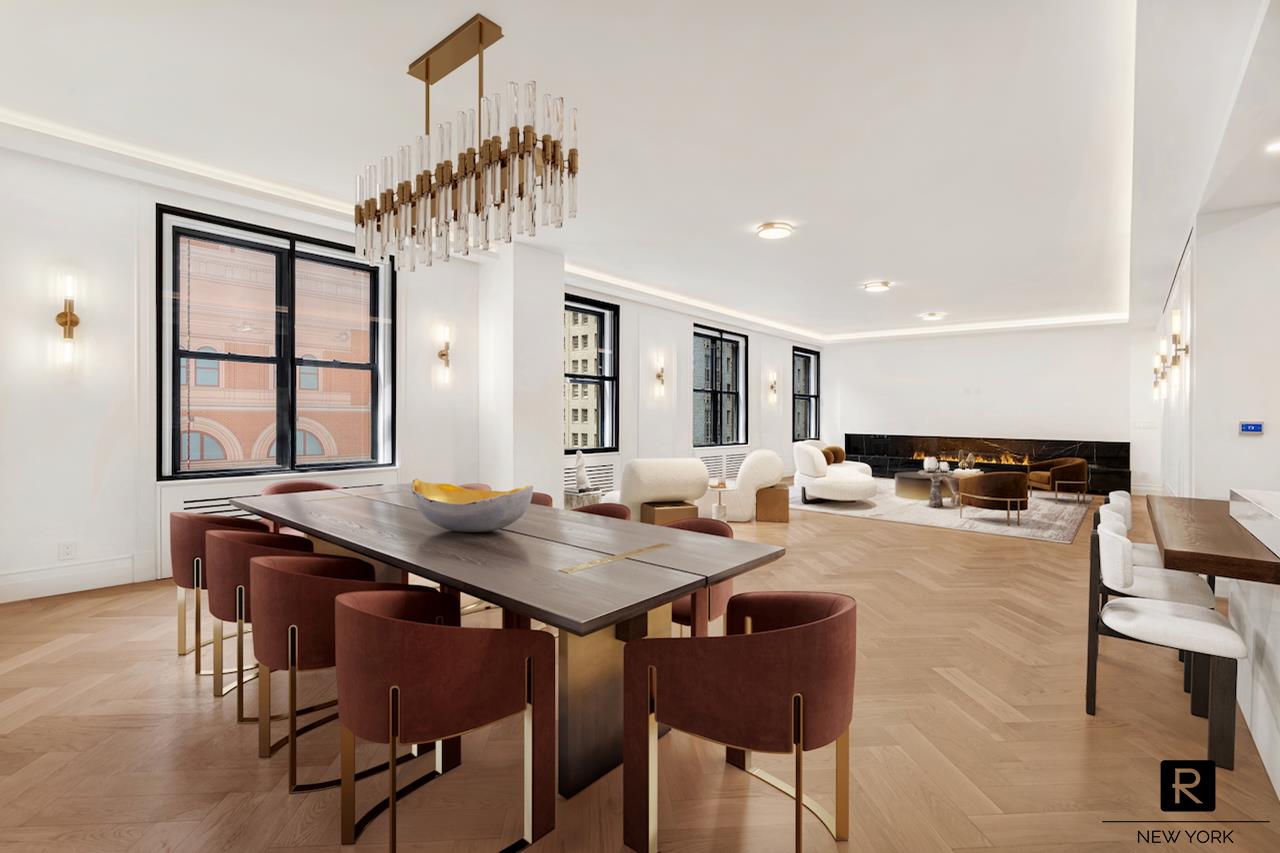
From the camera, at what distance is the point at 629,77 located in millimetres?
3072

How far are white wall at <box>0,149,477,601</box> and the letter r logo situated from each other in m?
5.79

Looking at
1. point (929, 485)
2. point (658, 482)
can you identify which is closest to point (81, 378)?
point (658, 482)

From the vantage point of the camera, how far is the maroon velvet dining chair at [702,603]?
235cm

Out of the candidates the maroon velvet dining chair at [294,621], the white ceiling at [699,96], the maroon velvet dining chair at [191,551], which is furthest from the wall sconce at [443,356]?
the maroon velvet dining chair at [294,621]

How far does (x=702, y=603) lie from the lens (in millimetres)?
2381

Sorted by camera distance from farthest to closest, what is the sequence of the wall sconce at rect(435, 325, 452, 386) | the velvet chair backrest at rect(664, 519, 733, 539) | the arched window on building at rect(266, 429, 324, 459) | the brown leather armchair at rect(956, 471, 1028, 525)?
the brown leather armchair at rect(956, 471, 1028, 525) < the wall sconce at rect(435, 325, 452, 386) < the arched window on building at rect(266, 429, 324, 459) < the velvet chair backrest at rect(664, 519, 733, 539)

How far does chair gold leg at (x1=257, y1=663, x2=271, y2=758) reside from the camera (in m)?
2.12

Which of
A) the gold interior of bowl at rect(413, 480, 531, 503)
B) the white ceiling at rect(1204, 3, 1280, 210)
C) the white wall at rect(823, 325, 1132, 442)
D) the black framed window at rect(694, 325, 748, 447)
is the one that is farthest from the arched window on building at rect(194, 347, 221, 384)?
the white wall at rect(823, 325, 1132, 442)

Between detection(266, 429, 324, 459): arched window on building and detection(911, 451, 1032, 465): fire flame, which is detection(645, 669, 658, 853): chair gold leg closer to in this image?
detection(266, 429, 324, 459): arched window on building

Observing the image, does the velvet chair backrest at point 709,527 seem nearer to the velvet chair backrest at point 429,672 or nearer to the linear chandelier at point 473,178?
the velvet chair backrest at point 429,672

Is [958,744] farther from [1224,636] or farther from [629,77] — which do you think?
[629,77]

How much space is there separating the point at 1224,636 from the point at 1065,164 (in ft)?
10.6

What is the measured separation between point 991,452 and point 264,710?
39.7 feet

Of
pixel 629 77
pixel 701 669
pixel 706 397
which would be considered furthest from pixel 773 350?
pixel 701 669
